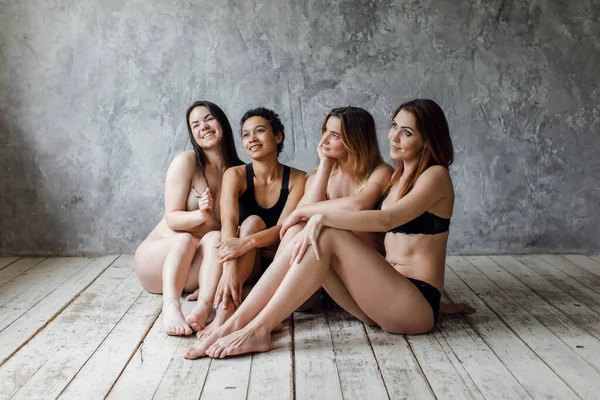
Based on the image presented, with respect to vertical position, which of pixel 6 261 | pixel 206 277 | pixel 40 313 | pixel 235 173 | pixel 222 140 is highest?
pixel 222 140

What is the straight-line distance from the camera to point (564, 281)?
4426mm

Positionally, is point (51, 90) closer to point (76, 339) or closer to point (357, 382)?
point (76, 339)

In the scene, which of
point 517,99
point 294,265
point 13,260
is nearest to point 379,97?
point 517,99

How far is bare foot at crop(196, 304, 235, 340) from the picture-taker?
3186 millimetres

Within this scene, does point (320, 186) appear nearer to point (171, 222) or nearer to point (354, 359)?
point (171, 222)

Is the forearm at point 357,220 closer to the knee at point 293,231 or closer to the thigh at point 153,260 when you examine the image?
the knee at point 293,231

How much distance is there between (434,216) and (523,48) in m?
2.40

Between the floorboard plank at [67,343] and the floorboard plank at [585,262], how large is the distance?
283 centimetres

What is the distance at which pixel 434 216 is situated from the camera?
10.8 ft

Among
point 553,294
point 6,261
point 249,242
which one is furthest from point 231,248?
point 6,261

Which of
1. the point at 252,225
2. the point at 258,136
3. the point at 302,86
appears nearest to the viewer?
the point at 252,225

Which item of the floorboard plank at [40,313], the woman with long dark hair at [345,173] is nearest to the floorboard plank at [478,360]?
the woman with long dark hair at [345,173]

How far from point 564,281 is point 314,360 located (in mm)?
2122

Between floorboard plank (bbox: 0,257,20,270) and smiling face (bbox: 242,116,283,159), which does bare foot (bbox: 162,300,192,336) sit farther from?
floorboard plank (bbox: 0,257,20,270)
